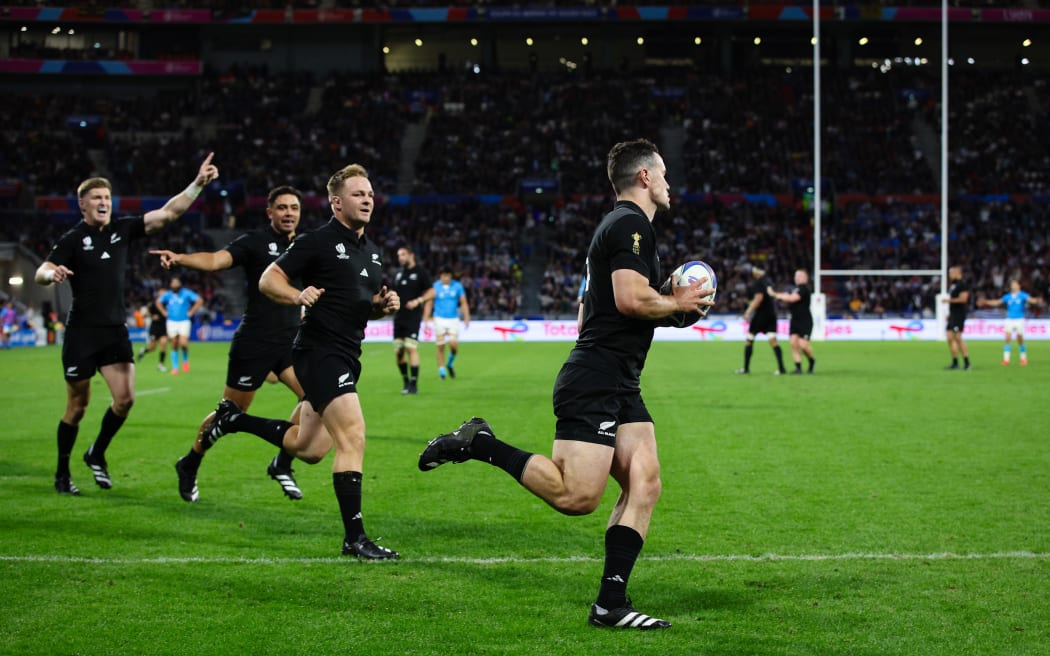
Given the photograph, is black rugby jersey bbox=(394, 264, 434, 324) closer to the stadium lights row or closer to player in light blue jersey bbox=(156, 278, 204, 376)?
player in light blue jersey bbox=(156, 278, 204, 376)

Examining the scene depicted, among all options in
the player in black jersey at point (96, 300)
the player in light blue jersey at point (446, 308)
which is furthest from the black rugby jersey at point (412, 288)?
the player in black jersey at point (96, 300)

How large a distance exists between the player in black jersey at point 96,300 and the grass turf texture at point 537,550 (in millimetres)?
861

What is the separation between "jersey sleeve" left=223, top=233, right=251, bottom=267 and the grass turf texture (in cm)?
203

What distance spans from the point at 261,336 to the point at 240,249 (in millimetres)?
771

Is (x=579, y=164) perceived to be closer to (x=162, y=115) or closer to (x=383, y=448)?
(x=162, y=115)

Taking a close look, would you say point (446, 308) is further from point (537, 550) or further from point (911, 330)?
point (911, 330)

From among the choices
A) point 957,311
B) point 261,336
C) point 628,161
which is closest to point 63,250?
point 261,336

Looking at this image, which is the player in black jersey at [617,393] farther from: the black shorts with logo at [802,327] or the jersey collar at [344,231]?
the black shorts with logo at [802,327]

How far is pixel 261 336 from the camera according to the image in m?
9.04

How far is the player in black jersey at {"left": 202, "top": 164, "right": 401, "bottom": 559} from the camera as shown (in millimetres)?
6945

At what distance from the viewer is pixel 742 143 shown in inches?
2194

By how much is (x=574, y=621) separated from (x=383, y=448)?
7.12 m

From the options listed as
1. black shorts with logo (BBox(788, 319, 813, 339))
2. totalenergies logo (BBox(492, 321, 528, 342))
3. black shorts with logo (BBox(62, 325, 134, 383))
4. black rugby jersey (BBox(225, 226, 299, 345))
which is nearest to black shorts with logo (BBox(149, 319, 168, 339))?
black shorts with logo (BBox(788, 319, 813, 339))

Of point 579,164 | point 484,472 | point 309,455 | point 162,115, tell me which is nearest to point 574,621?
point 309,455
